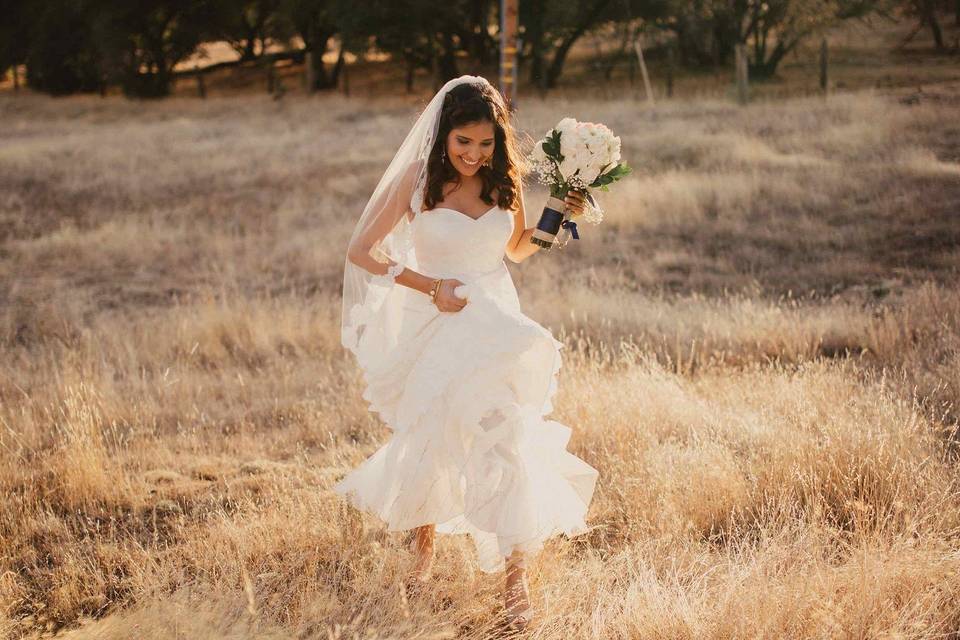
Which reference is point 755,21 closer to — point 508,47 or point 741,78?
point 741,78

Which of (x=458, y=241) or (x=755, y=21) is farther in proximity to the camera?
(x=755, y=21)

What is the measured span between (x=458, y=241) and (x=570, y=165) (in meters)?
0.59

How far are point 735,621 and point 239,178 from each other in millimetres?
15041

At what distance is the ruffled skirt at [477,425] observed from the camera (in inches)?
125

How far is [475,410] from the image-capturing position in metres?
3.16

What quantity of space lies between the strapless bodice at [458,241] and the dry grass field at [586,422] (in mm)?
1285

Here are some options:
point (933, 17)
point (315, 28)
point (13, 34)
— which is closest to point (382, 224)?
point (933, 17)

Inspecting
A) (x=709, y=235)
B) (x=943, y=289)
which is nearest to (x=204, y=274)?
(x=709, y=235)

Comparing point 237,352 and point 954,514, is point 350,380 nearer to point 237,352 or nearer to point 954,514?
point 237,352

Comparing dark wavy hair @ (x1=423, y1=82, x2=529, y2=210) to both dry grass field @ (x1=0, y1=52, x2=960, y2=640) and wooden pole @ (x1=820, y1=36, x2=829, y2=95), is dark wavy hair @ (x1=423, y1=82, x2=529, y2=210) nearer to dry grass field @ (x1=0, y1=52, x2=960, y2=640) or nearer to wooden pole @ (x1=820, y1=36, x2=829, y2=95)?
dry grass field @ (x1=0, y1=52, x2=960, y2=640)

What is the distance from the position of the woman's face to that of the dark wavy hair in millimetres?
23

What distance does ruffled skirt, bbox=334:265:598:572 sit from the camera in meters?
3.16

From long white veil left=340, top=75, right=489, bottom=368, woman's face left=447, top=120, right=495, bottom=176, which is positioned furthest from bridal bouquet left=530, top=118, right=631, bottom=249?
long white veil left=340, top=75, right=489, bottom=368

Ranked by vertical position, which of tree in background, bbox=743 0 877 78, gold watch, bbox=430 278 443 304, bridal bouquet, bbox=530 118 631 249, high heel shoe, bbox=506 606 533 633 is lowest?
high heel shoe, bbox=506 606 533 633
